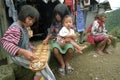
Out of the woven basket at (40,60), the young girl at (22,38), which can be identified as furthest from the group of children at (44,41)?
the woven basket at (40,60)

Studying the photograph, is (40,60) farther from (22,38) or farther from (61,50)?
(61,50)

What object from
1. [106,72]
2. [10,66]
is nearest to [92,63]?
[106,72]

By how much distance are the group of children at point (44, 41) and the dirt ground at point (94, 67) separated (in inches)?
7.6

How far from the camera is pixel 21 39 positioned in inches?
147

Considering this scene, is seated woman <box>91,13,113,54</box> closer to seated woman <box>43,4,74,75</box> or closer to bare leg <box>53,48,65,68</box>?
seated woman <box>43,4,74,75</box>

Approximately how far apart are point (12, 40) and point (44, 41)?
1360 millimetres

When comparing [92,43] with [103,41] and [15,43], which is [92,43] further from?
[15,43]

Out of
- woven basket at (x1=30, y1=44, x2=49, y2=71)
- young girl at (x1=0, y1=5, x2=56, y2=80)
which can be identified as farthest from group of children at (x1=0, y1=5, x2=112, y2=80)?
woven basket at (x1=30, y1=44, x2=49, y2=71)

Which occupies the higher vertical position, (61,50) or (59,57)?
(61,50)

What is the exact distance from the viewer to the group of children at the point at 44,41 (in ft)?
11.4

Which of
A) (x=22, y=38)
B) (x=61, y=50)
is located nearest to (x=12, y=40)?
(x=22, y=38)

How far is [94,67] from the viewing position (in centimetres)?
525

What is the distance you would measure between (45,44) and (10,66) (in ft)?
2.70

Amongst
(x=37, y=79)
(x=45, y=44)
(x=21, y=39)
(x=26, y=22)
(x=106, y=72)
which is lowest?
(x=106, y=72)
